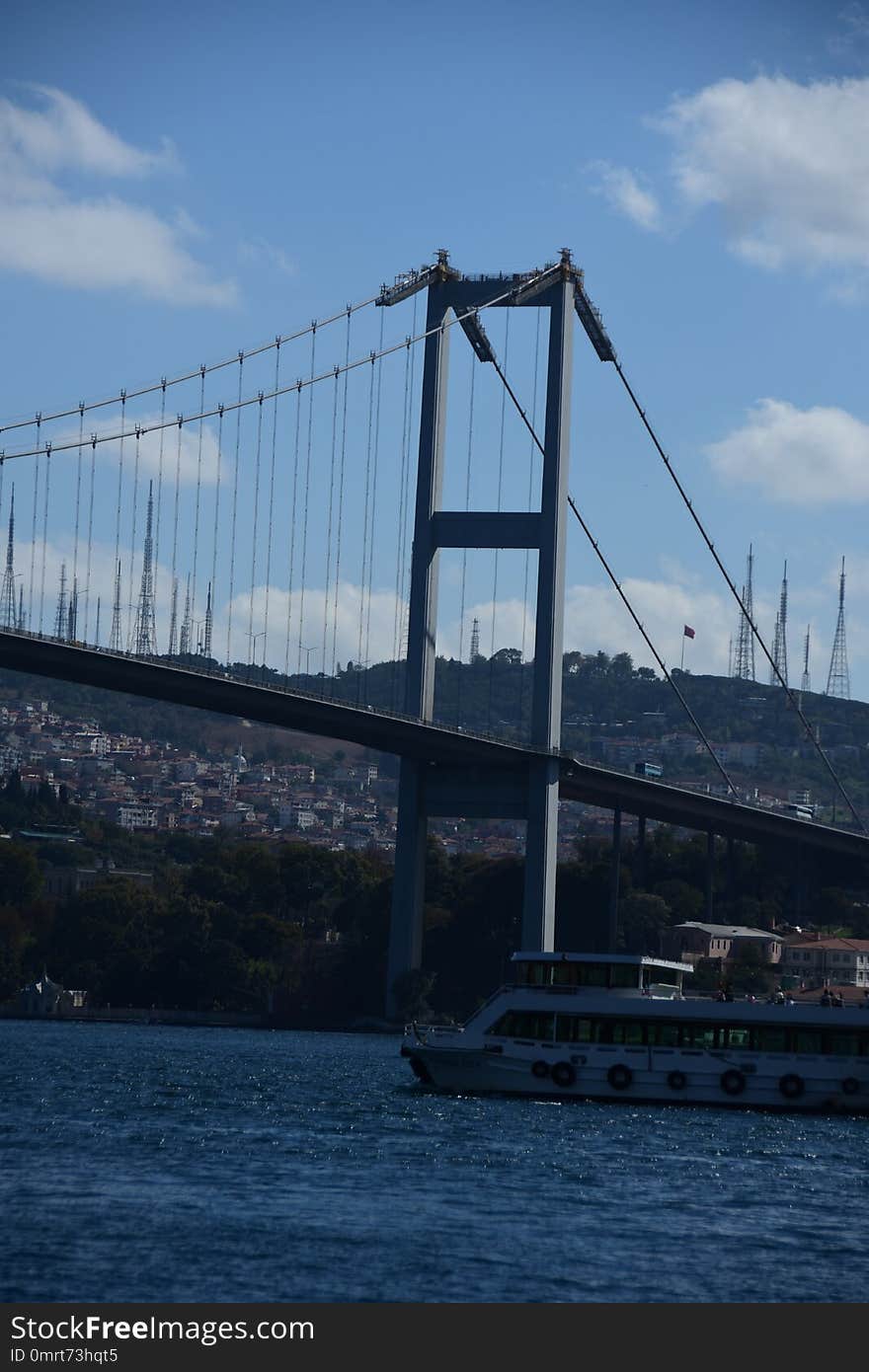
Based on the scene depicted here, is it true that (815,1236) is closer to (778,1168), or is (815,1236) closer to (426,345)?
(778,1168)

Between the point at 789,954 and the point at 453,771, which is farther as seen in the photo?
the point at 789,954

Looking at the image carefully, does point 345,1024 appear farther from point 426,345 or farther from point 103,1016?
point 426,345

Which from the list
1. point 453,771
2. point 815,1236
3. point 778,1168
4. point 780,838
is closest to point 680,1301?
point 815,1236

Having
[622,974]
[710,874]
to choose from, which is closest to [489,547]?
[622,974]

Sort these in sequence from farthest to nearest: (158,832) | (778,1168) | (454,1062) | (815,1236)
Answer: (158,832)
(454,1062)
(778,1168)
(815,1236)

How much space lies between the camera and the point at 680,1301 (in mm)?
21656


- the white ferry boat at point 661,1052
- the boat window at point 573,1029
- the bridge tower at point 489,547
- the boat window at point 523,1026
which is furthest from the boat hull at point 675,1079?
the bridge tower at point 489,547

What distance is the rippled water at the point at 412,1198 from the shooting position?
22234 mm

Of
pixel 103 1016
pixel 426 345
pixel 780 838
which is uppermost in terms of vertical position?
pixel 426 345

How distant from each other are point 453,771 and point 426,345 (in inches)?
551

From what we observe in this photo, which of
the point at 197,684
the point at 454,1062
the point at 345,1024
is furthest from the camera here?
the point at 345,1024

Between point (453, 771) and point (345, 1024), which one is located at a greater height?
point (453, 771)

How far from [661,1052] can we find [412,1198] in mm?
17068

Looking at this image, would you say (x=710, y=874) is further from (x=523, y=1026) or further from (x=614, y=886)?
(x=523, y=1026)
